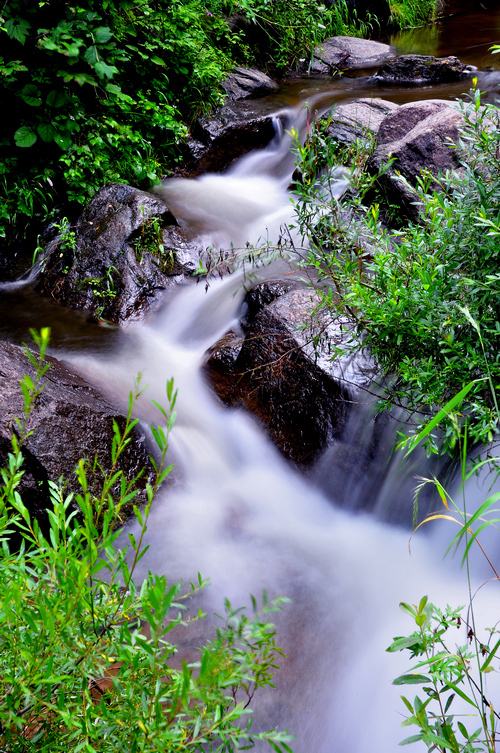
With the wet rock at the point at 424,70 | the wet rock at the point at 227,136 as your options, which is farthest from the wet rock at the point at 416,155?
the wet rock at the point at 424,70

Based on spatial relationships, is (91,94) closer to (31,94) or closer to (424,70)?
(31,94)

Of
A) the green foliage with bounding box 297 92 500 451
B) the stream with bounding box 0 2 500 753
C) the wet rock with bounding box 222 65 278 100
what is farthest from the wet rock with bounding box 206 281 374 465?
the wet rock with bounding box 222 65 278 100

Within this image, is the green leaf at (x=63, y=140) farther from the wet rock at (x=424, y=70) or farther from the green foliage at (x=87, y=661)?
the wet rock at (x=424, y=70)

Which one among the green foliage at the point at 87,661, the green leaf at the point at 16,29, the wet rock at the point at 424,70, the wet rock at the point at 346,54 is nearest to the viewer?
the green foliage at the point at 87,661

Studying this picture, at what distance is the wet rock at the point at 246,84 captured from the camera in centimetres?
781

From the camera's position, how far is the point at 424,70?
8281mm

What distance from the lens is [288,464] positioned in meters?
3.42

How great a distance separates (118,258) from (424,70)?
647 centimetres

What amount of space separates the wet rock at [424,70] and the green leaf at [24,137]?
Result: 6.23 m

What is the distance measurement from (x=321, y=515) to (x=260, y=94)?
23.6 feet

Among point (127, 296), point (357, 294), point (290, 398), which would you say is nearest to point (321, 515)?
point (290, 398)

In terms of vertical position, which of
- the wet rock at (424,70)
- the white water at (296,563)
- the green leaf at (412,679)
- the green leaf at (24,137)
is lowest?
the white water at (296,563)

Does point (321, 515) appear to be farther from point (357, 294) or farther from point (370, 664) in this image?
point (357, 294)

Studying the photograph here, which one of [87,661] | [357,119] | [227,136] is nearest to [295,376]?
[87,661]
